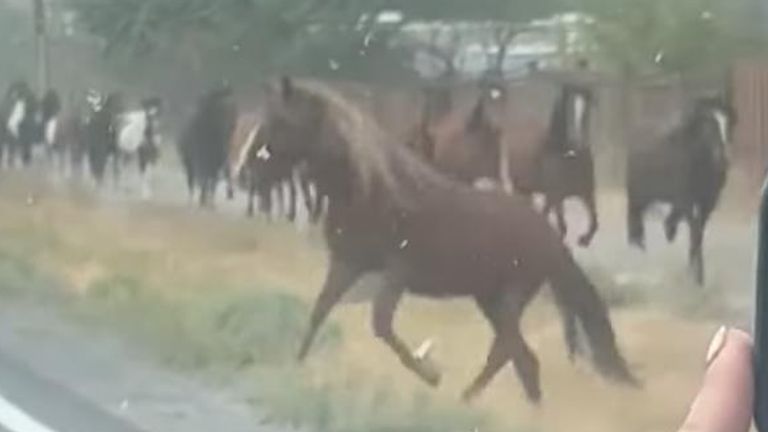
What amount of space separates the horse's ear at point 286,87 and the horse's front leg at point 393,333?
145 millimetres

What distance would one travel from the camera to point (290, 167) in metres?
1.07

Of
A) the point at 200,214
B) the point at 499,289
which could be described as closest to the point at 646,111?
the point at 499,289

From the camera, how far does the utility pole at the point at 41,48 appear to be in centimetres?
118

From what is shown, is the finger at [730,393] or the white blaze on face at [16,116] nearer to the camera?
the finger at [730,393]

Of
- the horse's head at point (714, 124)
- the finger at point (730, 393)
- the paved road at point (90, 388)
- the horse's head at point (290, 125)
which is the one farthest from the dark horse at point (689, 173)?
the finger at point (730, 393)

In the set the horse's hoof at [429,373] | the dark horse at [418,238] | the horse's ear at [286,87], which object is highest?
the horse's ear at [286,87]

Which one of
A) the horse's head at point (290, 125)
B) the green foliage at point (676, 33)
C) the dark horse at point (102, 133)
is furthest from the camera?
the dark horse at point (102, 133)

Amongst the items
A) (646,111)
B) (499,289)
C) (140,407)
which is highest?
(646,111)

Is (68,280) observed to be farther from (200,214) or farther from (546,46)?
(546,46)

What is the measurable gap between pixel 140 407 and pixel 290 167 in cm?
23

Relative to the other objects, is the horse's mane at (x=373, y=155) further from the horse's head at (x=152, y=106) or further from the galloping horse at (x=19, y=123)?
the galloping horse at (x=19, y=123)

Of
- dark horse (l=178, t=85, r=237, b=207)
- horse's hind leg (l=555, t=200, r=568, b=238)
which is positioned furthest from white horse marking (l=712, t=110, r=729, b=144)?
dark horse (l=178, t=85, r=237, b=207)

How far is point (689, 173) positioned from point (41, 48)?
504mm

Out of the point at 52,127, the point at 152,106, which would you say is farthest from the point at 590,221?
the point at 52,127
